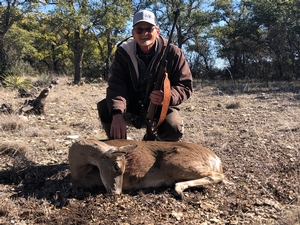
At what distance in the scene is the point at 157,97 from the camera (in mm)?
3658

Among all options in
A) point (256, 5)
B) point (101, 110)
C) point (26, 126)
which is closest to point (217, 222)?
point (101, 110)

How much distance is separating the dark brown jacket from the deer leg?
96 centimetres

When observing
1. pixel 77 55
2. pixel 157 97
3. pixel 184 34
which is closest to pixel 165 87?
pixel 157 97

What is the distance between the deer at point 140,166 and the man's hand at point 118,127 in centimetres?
13

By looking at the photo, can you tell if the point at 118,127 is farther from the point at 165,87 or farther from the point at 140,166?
the point at 165,87

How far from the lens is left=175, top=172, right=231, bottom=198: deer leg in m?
3.23

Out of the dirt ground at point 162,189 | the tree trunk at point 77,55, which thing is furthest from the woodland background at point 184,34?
the dirt ground at point 162,189

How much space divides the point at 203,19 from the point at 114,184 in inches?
1009

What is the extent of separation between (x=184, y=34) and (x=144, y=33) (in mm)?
25171

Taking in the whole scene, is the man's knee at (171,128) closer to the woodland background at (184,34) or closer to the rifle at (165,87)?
the rifle at (165,87)

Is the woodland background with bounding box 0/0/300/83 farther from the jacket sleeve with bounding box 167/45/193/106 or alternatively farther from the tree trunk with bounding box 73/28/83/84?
the jacket sleeve with bounding box 167/45/193/106

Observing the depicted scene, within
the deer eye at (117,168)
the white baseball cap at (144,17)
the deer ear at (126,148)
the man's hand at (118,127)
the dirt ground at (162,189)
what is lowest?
the dirt ground at (162,189)

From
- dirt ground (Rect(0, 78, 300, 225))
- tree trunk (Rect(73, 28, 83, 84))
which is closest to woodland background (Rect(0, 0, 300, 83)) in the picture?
tree trunk (Rect(73, 28, 83, 84))

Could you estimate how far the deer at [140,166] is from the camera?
10.4ft
